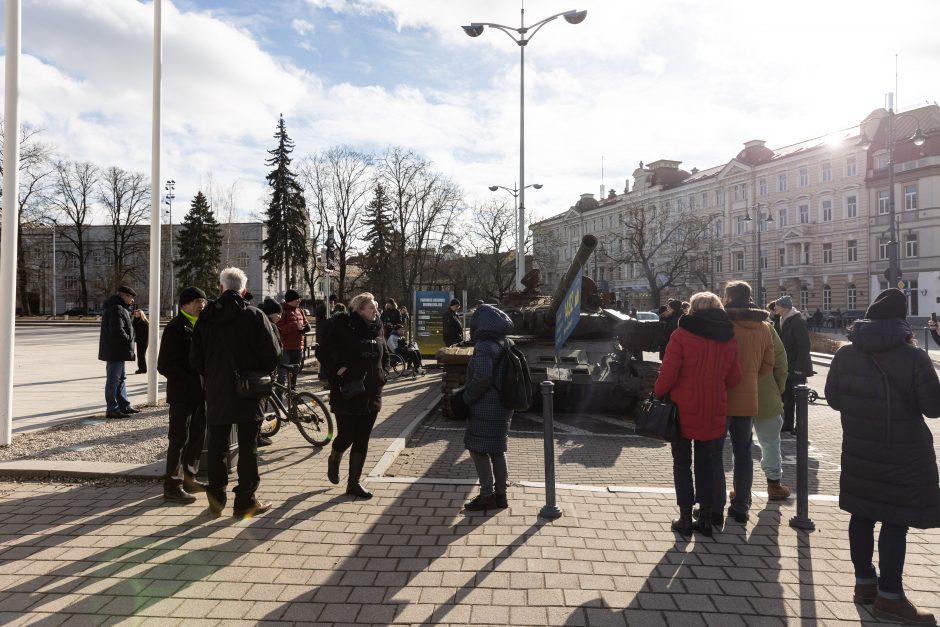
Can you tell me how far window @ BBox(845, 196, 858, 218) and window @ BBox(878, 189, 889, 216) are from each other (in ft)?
5.45

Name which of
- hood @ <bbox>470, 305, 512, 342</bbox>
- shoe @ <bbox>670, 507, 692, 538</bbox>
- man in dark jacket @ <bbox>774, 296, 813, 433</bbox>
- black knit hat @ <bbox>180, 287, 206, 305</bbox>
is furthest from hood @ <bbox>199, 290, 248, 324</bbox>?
man in dark jacket @ <bbox>774, 296, 813, 433</bbox>

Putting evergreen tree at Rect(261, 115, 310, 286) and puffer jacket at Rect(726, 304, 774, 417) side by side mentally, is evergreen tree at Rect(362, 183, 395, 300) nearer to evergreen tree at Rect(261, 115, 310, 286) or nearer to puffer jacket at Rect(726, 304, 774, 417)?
evergreen tree at Rect(261, 115, 310, 286)

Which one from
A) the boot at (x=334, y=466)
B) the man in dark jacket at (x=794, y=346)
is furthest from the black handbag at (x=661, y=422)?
the man in dark jacket at (x=794, y=346)

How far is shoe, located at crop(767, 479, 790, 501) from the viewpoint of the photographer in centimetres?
563

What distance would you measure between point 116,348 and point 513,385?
6.55 metres

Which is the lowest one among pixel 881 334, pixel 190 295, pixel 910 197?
pixel 881 334

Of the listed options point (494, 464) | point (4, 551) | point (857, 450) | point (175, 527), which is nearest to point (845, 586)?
point (857, 450)

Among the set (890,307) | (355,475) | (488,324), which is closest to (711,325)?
(890,307)

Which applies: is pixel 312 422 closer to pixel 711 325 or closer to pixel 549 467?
pixel 549 467

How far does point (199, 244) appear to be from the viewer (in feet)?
198

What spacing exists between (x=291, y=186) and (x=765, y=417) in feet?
153

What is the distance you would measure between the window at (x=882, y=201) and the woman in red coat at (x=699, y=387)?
50.2 m

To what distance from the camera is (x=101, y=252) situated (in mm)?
77688

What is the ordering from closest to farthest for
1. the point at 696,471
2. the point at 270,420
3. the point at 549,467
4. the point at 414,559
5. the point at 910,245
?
1. the point at 414,559
2. the point at 696,471
3. the point at 549,467
4. the point at 270,420
5. the point at 910,245
